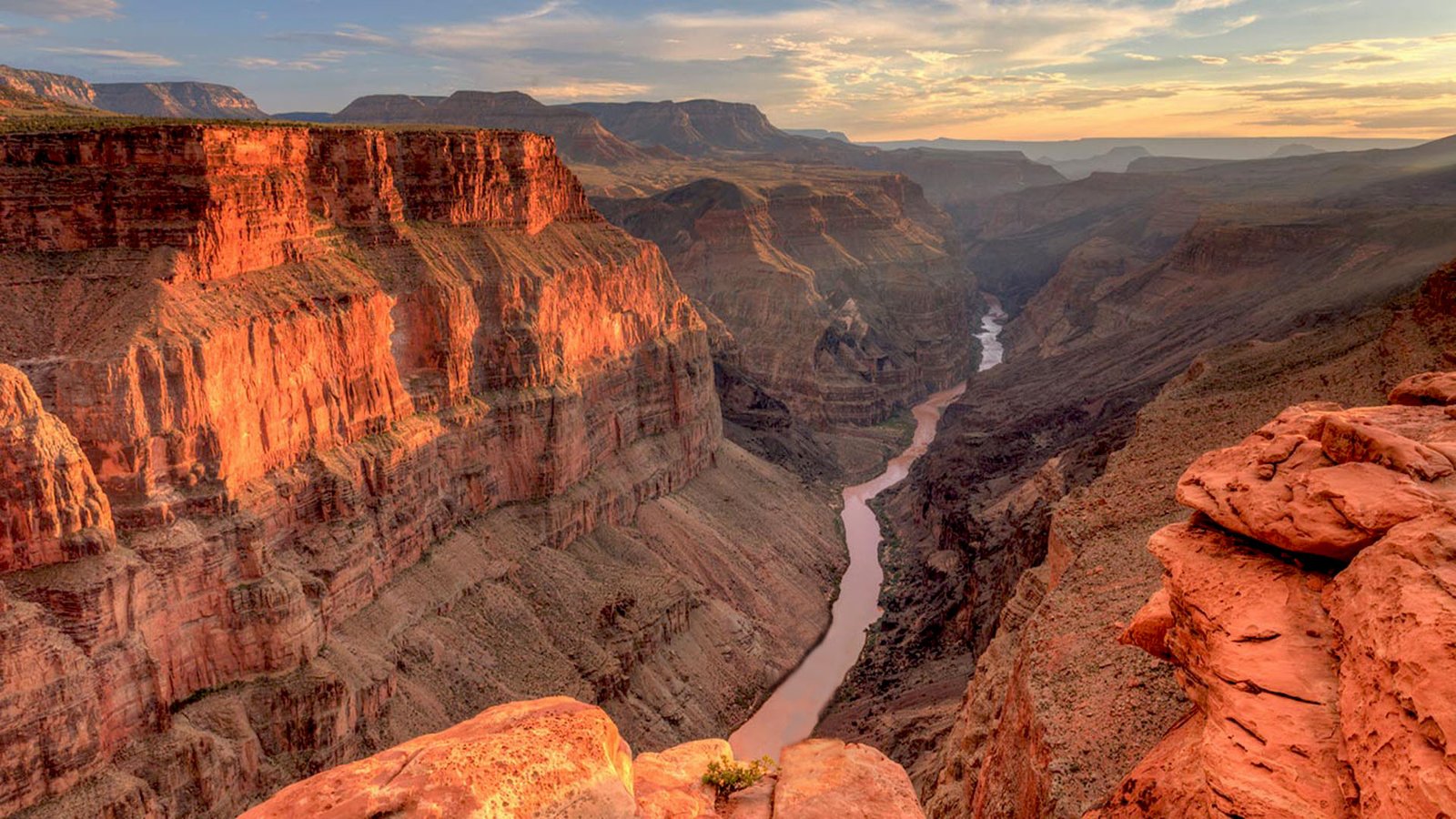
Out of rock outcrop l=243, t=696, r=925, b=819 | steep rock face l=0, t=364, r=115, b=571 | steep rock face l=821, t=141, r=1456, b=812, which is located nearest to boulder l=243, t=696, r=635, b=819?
rock outcrop l=243, t=696, r=925, b=819

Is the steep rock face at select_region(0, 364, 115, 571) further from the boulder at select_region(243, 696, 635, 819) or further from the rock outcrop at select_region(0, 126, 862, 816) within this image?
the boulder at select_region(243, 696, 635, 819)

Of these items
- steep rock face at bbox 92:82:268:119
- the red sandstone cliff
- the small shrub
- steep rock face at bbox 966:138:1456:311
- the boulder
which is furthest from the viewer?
steep rock face at bbox 92:82:268:119

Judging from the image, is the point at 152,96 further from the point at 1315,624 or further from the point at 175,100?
the point at 1315,624

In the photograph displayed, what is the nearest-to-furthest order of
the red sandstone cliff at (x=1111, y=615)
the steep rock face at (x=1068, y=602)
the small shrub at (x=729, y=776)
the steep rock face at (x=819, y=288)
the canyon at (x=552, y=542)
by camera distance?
the canyon at (x=552, y=542) → the small shrub at (x=729, y=776) → the red sandstone cliff at (x=1111, y=615) → the steep rock face at (x=1068, y=602) → the steep rock face at (x=819, y=288)

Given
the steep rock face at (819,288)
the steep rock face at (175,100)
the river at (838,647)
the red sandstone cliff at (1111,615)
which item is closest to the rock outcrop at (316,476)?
the river at (838,647)

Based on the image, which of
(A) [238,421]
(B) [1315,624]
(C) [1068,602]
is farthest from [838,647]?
(B) [1315,624]

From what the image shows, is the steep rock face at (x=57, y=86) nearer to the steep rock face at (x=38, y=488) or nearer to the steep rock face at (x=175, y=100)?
the steep rock face at (x=175, y=100)

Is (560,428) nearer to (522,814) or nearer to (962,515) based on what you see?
(962,515)
